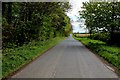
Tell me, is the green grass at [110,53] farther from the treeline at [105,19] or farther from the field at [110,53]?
the treeline at [105,19]

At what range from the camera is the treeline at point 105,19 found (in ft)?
130

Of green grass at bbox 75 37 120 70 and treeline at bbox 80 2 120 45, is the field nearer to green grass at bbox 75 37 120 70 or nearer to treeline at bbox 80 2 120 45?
green grass at bbox 75 37 120 70

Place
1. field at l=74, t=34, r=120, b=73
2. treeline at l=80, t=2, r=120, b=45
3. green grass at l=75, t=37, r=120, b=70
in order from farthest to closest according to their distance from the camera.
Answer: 1. treeline at l=80, t=2, r=120, b=45
2. green grass at l=75, t=37, r=120, b=70
3. field at l=74, t=34, r=120, b=73

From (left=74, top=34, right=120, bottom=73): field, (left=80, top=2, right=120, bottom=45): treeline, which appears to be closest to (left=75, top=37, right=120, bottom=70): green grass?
(left=74, top=34, right=120, bottom=73): field

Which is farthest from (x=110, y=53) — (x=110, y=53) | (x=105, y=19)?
(x=105, y=19)

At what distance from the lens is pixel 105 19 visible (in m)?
40.1

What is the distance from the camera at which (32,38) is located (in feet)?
138

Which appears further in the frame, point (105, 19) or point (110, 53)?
point (105, 19)

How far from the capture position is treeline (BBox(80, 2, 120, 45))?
39625mm

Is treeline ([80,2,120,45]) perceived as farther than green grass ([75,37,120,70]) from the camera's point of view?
Yes

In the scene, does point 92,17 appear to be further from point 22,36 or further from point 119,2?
point 22,36

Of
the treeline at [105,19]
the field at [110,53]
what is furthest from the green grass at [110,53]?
the treeline at [105,19]

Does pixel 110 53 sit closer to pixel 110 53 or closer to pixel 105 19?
pixel 110 53

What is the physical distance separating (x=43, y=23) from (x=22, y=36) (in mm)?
5376
